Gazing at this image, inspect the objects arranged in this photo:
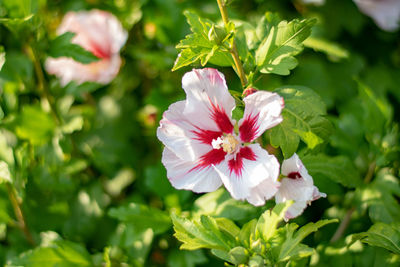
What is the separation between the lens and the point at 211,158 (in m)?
1.24

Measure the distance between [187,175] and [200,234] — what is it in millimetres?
168

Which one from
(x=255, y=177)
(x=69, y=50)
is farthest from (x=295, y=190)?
(x=69, y=50)

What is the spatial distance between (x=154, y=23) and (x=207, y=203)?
3.05 feet

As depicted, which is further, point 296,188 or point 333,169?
point 333,169

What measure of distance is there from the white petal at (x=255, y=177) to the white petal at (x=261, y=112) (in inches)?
2.2

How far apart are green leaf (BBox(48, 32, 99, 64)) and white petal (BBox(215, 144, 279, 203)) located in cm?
72

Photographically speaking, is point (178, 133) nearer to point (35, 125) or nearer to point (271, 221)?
point (271, 221)

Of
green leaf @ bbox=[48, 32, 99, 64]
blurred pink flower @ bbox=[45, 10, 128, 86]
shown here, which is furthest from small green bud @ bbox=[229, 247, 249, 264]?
blurred pink flower @ bbox=[45, 10, 128, 86]

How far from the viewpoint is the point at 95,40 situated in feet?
7.00

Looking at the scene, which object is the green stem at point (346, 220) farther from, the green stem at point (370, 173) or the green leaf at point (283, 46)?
the green leaf at point (283, 46)

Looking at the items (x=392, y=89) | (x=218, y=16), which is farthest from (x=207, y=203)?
(x=392, y=89)


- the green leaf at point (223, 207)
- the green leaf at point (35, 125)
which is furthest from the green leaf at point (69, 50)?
the green leaf at point (223, 207)

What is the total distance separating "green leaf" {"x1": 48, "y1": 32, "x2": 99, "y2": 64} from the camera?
1580 millimetres

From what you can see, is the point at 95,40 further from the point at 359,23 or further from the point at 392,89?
the point at 392,89
